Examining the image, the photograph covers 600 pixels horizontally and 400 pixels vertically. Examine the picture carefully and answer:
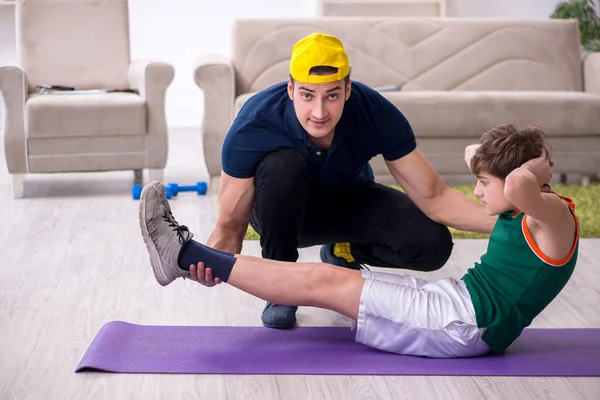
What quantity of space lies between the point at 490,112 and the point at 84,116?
6.27ft

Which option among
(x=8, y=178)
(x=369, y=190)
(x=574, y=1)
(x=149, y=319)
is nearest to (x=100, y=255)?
(x=149, y=319)

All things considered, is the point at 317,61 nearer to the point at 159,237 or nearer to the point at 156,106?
the point at 159,237

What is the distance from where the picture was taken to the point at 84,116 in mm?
4266

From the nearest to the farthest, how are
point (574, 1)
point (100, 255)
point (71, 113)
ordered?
1. point (100, 255)
2. point (71, 113)
3. point (574, 1)

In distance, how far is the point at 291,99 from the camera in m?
2.36

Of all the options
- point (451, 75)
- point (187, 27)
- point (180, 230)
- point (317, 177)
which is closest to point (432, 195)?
point (317, 177)

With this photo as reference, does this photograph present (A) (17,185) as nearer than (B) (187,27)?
Yes

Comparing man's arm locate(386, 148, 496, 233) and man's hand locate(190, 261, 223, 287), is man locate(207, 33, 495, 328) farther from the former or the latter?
man's hand locate(190, 261, 223, 287)

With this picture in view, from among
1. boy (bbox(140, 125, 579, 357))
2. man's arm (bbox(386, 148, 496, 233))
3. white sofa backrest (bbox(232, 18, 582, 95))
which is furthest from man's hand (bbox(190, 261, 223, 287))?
white sofa backrest (bbox(232, 18, 582, 95))

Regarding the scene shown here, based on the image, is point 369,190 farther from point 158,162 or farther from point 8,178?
point 8,178

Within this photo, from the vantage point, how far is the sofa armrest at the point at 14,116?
167 inches

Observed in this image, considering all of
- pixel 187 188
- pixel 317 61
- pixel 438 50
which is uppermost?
pixel 317 61

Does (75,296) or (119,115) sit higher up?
(119,115)

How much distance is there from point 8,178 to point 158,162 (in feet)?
3.07
